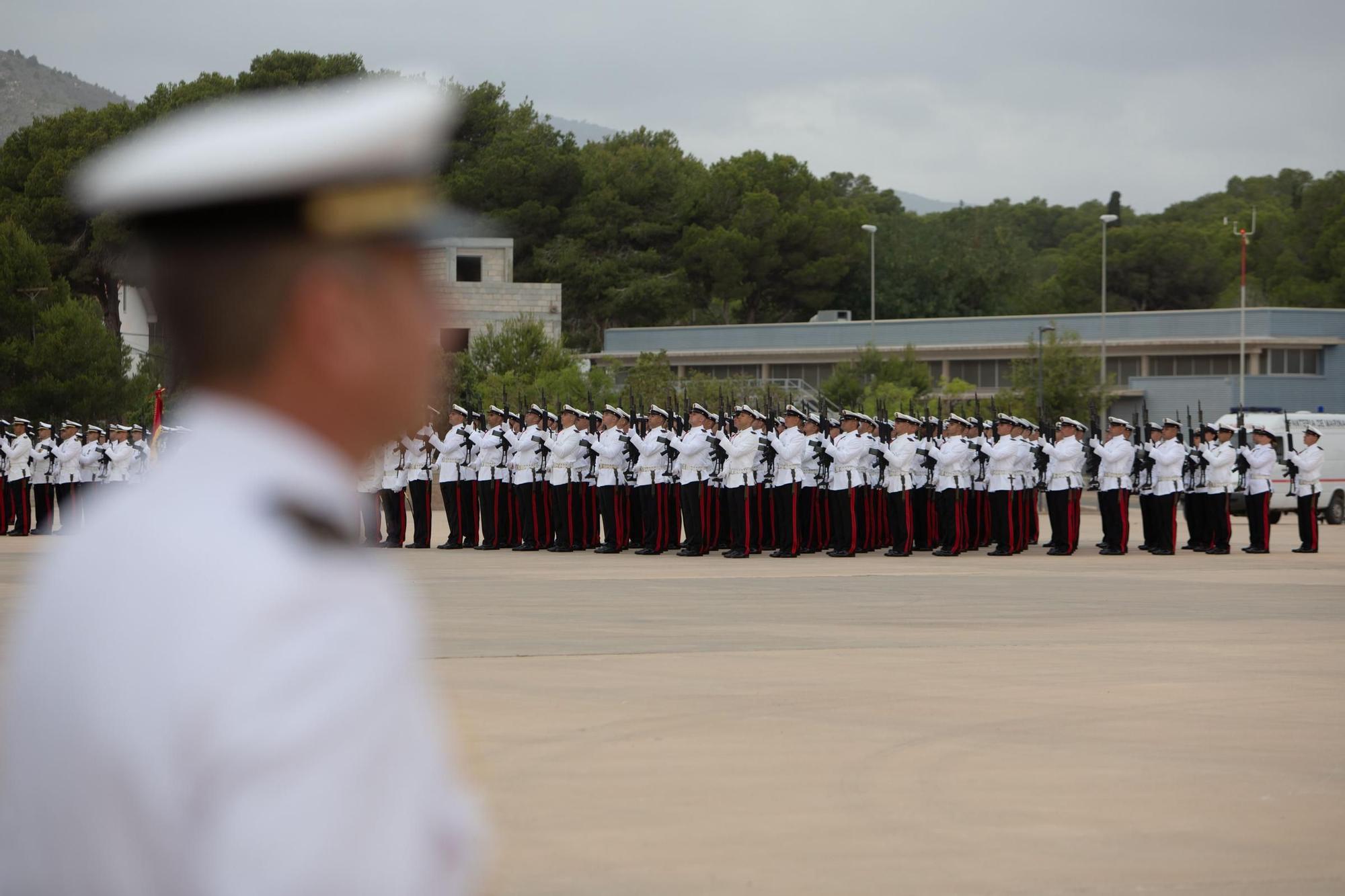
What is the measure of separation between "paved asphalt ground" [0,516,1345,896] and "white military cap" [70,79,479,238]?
31 centimetres

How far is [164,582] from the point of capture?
4.14ft

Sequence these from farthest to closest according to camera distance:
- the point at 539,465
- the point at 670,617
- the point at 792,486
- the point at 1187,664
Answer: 1. the point at 539,465
2. the point at 792,486
3. the point at 670,617
4. the point at 1187,664

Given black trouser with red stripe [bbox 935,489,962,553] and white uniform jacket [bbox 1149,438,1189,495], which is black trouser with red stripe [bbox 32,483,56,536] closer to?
black trouser with red stripe [bbox 935,489,962,553]

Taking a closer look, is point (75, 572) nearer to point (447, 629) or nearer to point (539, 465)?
point (447, 629)

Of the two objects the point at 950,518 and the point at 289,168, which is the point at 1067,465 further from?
the point at 289,168

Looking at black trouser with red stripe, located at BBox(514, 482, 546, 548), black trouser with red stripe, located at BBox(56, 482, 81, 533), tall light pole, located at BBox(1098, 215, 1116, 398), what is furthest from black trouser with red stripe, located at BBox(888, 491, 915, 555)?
tall light pole, located at BBox(1098, 215, 1116, 398)

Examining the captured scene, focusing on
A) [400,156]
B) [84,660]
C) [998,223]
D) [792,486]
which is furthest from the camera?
[998,223]

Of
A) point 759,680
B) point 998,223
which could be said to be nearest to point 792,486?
point 759,680

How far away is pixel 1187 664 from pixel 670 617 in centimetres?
406

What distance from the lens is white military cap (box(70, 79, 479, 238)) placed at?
1357mm

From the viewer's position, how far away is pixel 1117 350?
57000 millimetres

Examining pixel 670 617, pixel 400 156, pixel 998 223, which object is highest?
pixel 998 223

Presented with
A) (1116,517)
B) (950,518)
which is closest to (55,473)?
(950,518)

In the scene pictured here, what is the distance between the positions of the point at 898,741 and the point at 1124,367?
51.8 m
